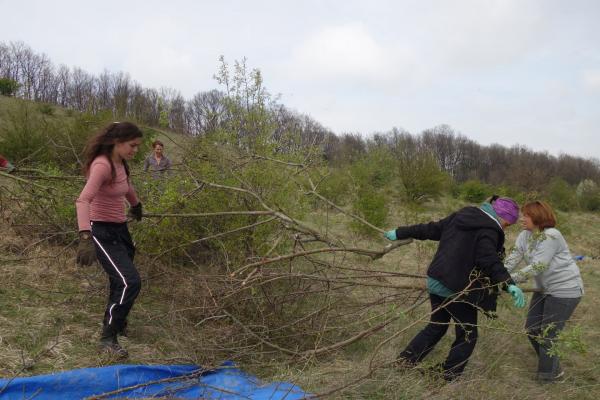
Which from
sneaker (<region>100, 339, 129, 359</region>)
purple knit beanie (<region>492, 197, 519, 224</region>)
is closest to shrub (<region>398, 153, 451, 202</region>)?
purple knit beanie (<region>492, 197, 519, 224</region>)

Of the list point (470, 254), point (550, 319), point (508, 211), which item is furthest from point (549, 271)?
point (470, 254)

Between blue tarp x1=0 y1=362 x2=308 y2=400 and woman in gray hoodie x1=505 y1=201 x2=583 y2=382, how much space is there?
1903 mm

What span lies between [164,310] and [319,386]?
1.75m

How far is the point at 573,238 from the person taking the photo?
13.3 metres

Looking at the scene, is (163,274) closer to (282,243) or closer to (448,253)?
(282,243)

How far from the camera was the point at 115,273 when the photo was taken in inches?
113

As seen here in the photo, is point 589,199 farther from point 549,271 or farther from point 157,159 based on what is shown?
point 157,159

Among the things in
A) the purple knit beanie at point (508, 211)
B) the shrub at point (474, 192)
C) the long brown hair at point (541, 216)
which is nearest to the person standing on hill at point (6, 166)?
the purple knit beanie at point (508, 211)

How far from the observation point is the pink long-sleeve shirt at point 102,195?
8.77 feet

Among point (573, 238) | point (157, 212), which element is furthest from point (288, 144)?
point (573, 238)

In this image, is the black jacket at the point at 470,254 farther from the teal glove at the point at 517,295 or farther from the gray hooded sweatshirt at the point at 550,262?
the gray hooded sweatshirt at the point at 550,262

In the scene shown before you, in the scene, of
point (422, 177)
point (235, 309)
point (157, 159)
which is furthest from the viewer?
point (422, 177)

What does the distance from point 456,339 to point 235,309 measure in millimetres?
1576

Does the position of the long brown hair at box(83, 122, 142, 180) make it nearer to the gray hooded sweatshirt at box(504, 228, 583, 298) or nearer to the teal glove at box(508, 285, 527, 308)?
the teal glove at box(508, 285, 527, 308)
